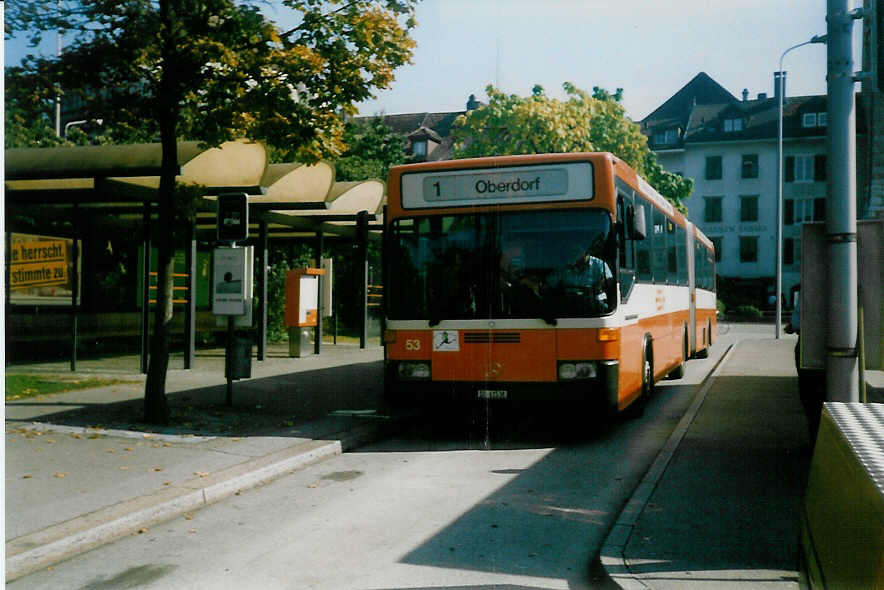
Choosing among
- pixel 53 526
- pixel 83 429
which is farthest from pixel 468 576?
pixel 83 429

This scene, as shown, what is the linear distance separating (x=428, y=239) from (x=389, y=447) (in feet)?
7.29

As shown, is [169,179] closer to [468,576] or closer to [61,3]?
[61,3]

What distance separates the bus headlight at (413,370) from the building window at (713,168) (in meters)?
56.2

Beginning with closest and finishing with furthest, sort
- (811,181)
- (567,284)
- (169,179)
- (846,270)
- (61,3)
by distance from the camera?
(846,270) → (61,3) → (567,284) → (169,179) → (811,181)

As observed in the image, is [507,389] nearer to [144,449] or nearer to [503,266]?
[503,266]

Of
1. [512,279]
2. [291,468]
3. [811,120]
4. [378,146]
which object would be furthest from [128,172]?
[811,120]

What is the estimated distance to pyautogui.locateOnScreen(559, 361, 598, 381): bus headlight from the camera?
9.28 m

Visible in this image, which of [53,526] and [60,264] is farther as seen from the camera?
[60,264]

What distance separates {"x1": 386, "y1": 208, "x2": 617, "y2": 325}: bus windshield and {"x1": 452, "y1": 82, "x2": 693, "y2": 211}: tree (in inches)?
952

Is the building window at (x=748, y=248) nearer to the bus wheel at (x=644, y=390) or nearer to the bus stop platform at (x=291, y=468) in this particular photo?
the bus stop platform at (x=291, y=468)

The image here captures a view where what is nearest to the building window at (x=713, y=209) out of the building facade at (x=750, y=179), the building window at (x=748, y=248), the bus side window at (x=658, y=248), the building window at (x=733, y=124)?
the building facade at (x=750, y=179)

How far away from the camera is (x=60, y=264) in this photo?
16734mm

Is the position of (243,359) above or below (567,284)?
below

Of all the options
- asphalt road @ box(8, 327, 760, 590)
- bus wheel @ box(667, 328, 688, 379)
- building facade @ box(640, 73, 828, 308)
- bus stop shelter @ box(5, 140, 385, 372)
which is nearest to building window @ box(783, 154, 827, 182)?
building facade @ box(640, 73, 828, 308)
